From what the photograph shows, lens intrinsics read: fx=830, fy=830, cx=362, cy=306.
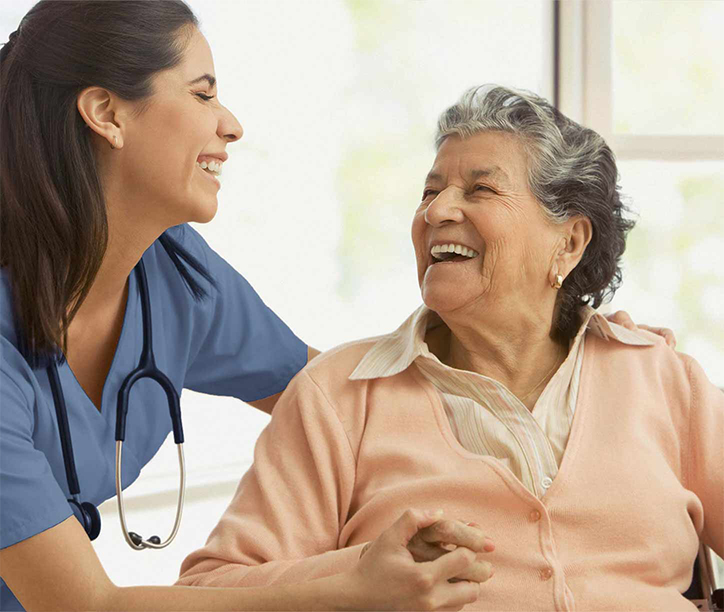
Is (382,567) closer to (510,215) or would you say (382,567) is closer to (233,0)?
(510,215)

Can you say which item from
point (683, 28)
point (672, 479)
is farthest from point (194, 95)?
point (683, 28)

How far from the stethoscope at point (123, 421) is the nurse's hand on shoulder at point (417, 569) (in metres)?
0.50

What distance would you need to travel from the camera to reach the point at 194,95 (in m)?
1.50

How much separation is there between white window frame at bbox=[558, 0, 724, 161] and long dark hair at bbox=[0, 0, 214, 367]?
183cm

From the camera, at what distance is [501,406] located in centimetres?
146

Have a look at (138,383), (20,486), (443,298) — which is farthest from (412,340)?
(20,486)

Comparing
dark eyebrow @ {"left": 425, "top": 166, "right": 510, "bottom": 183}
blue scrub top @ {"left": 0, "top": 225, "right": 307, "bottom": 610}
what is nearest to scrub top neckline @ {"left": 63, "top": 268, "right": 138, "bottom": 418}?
blue scrub top @ {"left": 0, "top": 225, "right": 307, "bottom": 610}

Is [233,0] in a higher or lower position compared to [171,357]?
higher

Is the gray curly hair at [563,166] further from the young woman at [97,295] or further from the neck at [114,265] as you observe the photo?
the neck at [114,265]

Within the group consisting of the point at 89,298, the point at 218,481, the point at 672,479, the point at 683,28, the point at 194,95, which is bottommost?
the point at 218,481

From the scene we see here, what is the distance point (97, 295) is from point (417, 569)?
80cm

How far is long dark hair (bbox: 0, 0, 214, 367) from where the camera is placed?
1407mm

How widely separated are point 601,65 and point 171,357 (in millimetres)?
1919

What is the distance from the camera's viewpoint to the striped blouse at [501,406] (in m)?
1.43
